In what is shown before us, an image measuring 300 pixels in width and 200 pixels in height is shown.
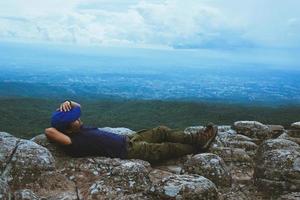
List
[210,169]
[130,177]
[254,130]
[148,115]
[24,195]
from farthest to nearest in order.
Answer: [148,115], [254,130], [210,169], [130,177], [24,195]

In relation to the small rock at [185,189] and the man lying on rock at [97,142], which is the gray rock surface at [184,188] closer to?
the small rock at [185,189]

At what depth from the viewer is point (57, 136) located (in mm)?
12773

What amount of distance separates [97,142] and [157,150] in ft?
5.81

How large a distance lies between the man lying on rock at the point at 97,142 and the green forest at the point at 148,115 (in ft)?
379

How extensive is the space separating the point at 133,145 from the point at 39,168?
2.95m

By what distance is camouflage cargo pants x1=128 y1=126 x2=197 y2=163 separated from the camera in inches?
519

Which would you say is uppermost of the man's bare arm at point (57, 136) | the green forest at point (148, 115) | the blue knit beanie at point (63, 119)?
the blue knit beanie at point (63, 119)

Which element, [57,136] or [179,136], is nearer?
[57,136]

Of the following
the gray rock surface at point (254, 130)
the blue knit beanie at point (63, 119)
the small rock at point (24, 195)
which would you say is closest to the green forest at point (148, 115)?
the gray rock surface at point (254, 130)

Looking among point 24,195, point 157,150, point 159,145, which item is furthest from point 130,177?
point 159,145

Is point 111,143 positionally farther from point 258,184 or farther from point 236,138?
point 236,138

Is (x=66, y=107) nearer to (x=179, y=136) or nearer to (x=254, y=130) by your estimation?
(x=179, y=136)

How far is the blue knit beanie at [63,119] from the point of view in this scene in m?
12.8

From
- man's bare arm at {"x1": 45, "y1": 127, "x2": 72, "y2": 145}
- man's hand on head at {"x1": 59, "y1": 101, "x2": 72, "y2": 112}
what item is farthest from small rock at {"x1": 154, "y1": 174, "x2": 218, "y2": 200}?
man's hand on head at {"x1": 59, "y1": 101, "x2": 72, "y2": 112}
